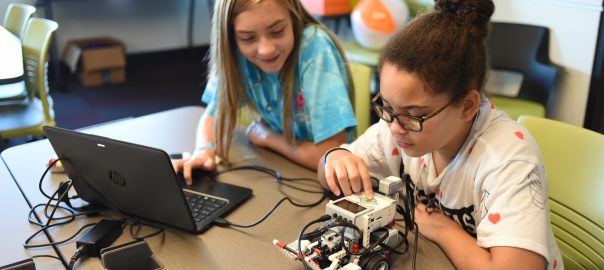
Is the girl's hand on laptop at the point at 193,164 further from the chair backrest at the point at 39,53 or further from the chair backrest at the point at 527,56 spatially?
the chair backrest at the point at 527,56

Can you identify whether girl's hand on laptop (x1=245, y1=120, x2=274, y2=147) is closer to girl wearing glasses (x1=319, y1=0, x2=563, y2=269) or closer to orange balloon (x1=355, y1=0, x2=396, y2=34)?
girl wearing glasses (x1=319, y1=0, x2=563, y2=269)

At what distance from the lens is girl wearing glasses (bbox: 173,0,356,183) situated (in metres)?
1.33

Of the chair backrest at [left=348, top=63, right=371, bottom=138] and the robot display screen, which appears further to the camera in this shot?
the chair backrest at [left=348, top=63, right=371, bottom=138]

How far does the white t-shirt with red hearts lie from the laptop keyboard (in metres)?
0.44

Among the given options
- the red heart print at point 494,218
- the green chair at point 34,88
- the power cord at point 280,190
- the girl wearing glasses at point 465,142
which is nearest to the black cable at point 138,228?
the power cord at point 280,190

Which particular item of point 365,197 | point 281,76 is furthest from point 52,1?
point 365,197

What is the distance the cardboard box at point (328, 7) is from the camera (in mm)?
3299

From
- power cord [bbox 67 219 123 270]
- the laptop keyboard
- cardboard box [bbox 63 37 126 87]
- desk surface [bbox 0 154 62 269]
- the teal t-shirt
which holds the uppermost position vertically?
the teal t-shirt

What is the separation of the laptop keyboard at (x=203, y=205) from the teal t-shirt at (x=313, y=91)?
35 cm

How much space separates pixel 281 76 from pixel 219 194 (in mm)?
420

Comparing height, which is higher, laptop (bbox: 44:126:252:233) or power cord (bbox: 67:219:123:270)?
laptop (bbox: 44:126:252:233)

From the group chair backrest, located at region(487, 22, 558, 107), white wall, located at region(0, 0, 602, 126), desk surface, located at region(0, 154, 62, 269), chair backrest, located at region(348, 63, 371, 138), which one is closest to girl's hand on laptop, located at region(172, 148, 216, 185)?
desk surface, located at region(0, 154, 62, 269)

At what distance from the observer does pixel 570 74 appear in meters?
2.71

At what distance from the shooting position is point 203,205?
114 centimetres
